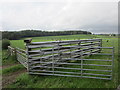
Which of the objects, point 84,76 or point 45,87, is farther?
point 84,76

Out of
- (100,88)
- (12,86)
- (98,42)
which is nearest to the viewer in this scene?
(100,88)

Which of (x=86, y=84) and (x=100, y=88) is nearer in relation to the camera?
(x=100, y=88)

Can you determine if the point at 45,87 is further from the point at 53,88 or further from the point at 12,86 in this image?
the point at 12,86

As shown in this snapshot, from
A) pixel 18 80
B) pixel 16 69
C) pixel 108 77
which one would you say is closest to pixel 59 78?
pixel 18 80

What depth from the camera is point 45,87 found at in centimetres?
334

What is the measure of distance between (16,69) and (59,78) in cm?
299

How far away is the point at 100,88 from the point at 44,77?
7.68 feet

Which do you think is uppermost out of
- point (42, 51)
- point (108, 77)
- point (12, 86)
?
point (42, 51)

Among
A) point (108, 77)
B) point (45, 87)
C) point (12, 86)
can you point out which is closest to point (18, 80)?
point (12, 86)

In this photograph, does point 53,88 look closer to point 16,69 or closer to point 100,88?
point 100,88

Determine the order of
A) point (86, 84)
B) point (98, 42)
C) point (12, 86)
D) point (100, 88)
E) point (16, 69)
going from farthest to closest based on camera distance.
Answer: point (98, 42) → point (16, 69) → point (12, 86) → point (86, 84) → point (100, 88)

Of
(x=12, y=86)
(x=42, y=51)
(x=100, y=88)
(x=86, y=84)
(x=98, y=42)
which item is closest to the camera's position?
(x=100, y=88)

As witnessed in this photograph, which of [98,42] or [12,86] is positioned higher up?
[98,42]

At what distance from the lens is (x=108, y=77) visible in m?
3.70
